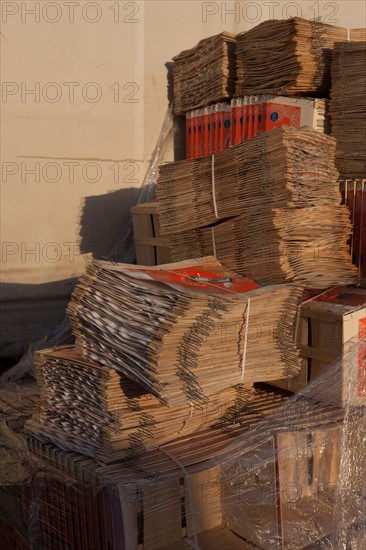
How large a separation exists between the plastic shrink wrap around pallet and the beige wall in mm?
2578

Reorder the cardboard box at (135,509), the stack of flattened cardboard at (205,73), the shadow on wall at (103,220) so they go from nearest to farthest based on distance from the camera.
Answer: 1. the cardboard box at (135,509)
2. the stack of flattened cardboard at (205,73)
3. the shadow on wall at (103,220)

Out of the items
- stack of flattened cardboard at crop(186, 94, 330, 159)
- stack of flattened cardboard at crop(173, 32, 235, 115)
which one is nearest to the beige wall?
stack of flattened cardboard at crop(173, 32, 235, 115)

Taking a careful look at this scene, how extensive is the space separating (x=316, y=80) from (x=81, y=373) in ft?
9.90

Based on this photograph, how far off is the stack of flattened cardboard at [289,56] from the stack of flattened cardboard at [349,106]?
0.61ft

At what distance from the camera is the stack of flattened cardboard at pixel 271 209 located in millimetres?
3887

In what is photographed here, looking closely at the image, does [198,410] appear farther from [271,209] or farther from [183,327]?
[271,209]

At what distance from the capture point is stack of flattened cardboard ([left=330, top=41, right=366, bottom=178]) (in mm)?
4871

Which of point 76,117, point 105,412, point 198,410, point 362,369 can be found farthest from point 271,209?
point 76,117

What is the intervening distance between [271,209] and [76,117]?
8.33 feet

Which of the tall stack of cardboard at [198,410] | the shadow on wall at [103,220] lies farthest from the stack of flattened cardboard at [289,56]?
the shadow on wall at [103,220]

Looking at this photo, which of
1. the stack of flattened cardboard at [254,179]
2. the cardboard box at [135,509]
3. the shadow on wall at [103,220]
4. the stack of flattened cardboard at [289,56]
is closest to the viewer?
the cardboard box at [135,509]

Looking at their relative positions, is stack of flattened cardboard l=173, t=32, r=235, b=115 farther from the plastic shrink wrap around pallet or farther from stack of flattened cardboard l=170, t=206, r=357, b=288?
the plastic shrink wrap around pallet

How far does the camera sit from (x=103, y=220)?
5.97 meters

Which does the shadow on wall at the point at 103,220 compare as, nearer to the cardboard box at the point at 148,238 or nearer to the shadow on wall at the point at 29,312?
the shadow on wall at the point at 29,312
